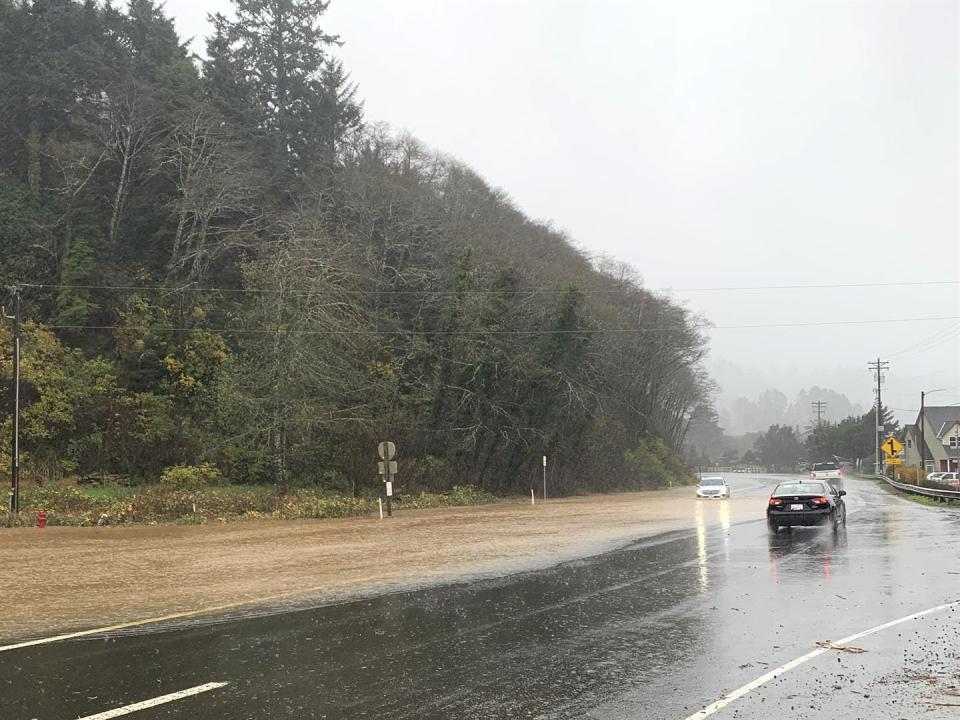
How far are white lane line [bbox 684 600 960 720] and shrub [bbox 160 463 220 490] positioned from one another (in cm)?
2967

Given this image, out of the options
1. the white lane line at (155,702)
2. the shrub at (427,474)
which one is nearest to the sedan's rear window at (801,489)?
the white lane line at (155,702)

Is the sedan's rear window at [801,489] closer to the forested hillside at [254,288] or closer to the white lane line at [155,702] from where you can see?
the white lane line at [155,702]

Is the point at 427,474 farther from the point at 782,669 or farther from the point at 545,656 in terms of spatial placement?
the point at 782,669

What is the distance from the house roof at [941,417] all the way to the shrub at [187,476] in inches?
3302

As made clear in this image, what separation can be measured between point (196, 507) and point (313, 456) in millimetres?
7957

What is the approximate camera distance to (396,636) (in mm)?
9000

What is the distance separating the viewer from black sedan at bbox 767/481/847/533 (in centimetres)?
2045

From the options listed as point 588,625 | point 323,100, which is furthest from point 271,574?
point 323,100

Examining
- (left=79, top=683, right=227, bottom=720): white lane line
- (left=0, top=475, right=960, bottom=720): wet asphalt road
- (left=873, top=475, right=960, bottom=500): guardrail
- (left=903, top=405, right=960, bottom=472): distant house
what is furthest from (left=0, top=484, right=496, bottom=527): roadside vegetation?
(left=903, top=405, right=960, bottom=472): distant house

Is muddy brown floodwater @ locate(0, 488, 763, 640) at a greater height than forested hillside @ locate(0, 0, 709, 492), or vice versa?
forested hillside @ locate(0, 0, 709, 492)

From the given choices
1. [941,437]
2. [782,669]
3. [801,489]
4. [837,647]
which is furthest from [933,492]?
[941,437]

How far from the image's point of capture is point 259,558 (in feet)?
56.9

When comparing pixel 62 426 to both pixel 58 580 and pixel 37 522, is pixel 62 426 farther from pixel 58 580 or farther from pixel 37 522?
pixel 58 580

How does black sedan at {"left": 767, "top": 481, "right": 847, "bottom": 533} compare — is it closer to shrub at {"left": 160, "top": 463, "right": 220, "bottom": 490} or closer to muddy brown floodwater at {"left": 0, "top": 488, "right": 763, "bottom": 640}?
muddy brown floodwater at {"left": 0, "top": 488, "right": 763, "bottom": 640}
